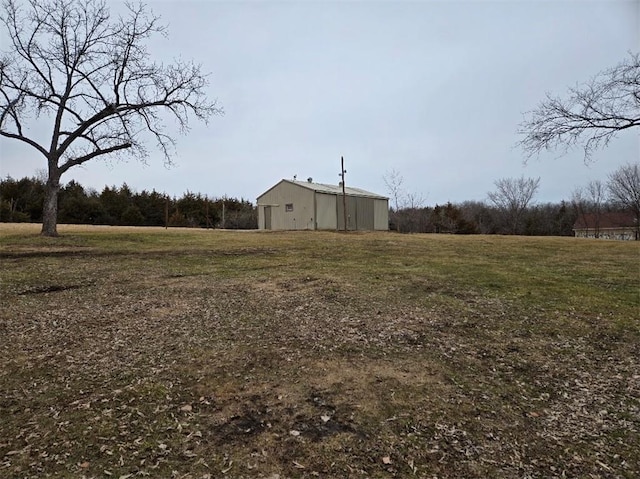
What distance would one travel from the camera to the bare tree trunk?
13586 millimetres

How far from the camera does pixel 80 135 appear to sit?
13969 millimetres

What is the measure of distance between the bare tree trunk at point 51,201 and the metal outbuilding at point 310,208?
16348mm

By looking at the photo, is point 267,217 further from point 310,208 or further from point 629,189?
point 629,189

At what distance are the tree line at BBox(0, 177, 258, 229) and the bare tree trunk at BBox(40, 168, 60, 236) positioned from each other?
22955 mm

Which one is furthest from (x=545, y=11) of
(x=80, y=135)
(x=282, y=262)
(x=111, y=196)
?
(x=111, y=196)

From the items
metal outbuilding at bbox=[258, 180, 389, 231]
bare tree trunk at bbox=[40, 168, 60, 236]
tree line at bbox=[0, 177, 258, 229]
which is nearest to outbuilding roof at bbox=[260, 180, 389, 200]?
metal outbuilding at bbox=[258, 180, 389, 231]

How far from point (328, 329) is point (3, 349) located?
348 centimetres

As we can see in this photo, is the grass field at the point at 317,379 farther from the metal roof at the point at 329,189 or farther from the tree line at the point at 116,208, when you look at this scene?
the tree line at the point at 116,208

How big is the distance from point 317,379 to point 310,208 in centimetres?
2486

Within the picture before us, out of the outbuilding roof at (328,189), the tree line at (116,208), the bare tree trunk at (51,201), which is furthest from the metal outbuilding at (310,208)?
the bare tree trunk at (51,201)

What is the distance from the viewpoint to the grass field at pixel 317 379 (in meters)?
2.53

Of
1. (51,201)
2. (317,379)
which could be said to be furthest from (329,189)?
(317,379)

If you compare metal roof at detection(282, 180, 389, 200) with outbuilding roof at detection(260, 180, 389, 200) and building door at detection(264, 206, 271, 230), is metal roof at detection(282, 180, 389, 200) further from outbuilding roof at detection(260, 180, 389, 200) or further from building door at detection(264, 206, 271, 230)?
building door at detection(264, 206, 271, 230)

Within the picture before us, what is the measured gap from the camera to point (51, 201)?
13875 millimetres
